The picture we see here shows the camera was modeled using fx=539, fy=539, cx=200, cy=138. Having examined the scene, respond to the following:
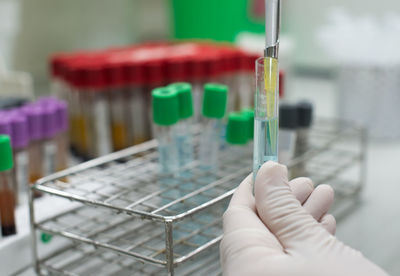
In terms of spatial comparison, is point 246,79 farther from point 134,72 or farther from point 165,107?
point 165,107

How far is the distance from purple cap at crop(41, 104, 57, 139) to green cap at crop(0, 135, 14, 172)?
0.57 ft

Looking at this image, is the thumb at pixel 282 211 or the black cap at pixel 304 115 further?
the black cap at pixel 304 115

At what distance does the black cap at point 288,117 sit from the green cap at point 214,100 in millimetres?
169

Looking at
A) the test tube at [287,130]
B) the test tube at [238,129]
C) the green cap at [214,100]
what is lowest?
the test tube at [287,130]

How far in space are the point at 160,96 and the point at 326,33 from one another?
805mm

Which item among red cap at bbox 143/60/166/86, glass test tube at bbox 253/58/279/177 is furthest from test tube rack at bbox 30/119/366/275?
red cap at bbox 143/60/166/86

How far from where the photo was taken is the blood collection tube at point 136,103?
1092mm

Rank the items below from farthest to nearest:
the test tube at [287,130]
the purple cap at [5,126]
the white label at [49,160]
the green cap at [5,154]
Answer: the white label at [49,160] → the test tube at [287,130] → the purple cap at [5,126] → the green cap at [5,154]

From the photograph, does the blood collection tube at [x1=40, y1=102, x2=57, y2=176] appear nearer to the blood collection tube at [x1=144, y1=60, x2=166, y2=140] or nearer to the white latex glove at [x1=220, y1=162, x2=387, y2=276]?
the blood collection tube at [x1=144, y1=60, x2=166, y2=140]

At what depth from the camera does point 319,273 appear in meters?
0.44

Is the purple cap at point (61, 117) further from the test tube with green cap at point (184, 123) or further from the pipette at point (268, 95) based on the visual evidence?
the pipette at point (268, 95)

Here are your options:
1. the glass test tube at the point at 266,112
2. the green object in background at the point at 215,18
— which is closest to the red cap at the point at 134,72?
the glass test tube at the point at 266,112

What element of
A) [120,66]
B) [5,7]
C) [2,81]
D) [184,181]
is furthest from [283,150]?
[5,7]

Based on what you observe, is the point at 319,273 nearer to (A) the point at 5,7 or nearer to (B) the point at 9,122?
(B) the point at 9,122
